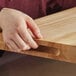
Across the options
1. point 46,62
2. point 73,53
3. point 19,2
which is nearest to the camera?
point 73,53

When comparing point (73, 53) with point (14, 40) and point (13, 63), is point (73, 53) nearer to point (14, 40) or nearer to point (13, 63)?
point (14, 40)

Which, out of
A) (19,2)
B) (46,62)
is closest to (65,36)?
(46,62)

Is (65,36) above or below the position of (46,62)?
above

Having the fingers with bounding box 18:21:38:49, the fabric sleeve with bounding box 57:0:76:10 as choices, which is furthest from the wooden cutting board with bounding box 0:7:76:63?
the fabric sleeve with bounding box 57:0:76:10

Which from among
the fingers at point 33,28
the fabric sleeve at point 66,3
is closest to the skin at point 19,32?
the fingers at point 33,28

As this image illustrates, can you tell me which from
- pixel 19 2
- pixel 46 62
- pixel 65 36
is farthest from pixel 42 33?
pixel 19 2

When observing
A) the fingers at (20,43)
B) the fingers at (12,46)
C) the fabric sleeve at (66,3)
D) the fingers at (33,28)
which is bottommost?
the fabric sleeve at (66,3)

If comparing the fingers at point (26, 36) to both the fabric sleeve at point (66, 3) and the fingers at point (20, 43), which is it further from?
the fabric sleeve at point (66, 3)

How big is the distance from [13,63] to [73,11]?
0.78 ft

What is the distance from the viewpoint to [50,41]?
0.47 meters

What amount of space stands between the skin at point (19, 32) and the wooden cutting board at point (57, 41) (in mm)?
18

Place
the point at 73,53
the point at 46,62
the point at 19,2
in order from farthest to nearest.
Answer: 1. the point at 19,2
2. the point at 46,62
3. the point at 73,53

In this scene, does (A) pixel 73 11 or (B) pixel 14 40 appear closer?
(B) pixel 14 40

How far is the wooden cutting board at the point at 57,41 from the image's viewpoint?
1.49 ft
